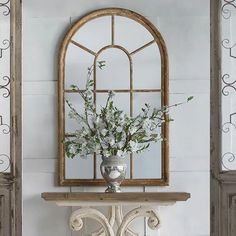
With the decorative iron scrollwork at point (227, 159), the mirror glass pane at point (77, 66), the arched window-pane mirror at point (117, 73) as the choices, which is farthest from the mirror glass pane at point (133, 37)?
the decorative iron scrollwork at point (227, 159)

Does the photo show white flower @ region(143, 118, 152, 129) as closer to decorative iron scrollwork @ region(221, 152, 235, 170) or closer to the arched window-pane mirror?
the arched window-pane mirror

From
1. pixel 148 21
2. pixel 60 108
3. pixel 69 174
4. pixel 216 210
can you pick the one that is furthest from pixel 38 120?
pixel 216 210

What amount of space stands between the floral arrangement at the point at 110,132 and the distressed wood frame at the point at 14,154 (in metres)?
0.28

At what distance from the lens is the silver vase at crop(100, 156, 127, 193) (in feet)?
8.06

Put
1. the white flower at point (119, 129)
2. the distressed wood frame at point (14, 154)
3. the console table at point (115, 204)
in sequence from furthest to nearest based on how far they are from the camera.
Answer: the distressed wood frame at point (14, 154), the white flower at point (119, 129), the console table at point (115, 204)

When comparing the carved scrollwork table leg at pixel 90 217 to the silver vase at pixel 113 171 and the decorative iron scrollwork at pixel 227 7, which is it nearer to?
the silver vase at pixel 113 171

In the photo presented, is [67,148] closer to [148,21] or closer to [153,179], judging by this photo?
[153,179]

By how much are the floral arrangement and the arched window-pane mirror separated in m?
0.09

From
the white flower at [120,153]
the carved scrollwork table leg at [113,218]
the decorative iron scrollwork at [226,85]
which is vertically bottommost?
the carved scrollwork table leg at [113,218]

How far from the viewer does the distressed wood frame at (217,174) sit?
2.64m

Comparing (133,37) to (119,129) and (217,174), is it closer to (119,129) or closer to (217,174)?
(119,129)

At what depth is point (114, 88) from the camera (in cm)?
265

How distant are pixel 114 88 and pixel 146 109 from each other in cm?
18

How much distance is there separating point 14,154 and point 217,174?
3.10 ft
